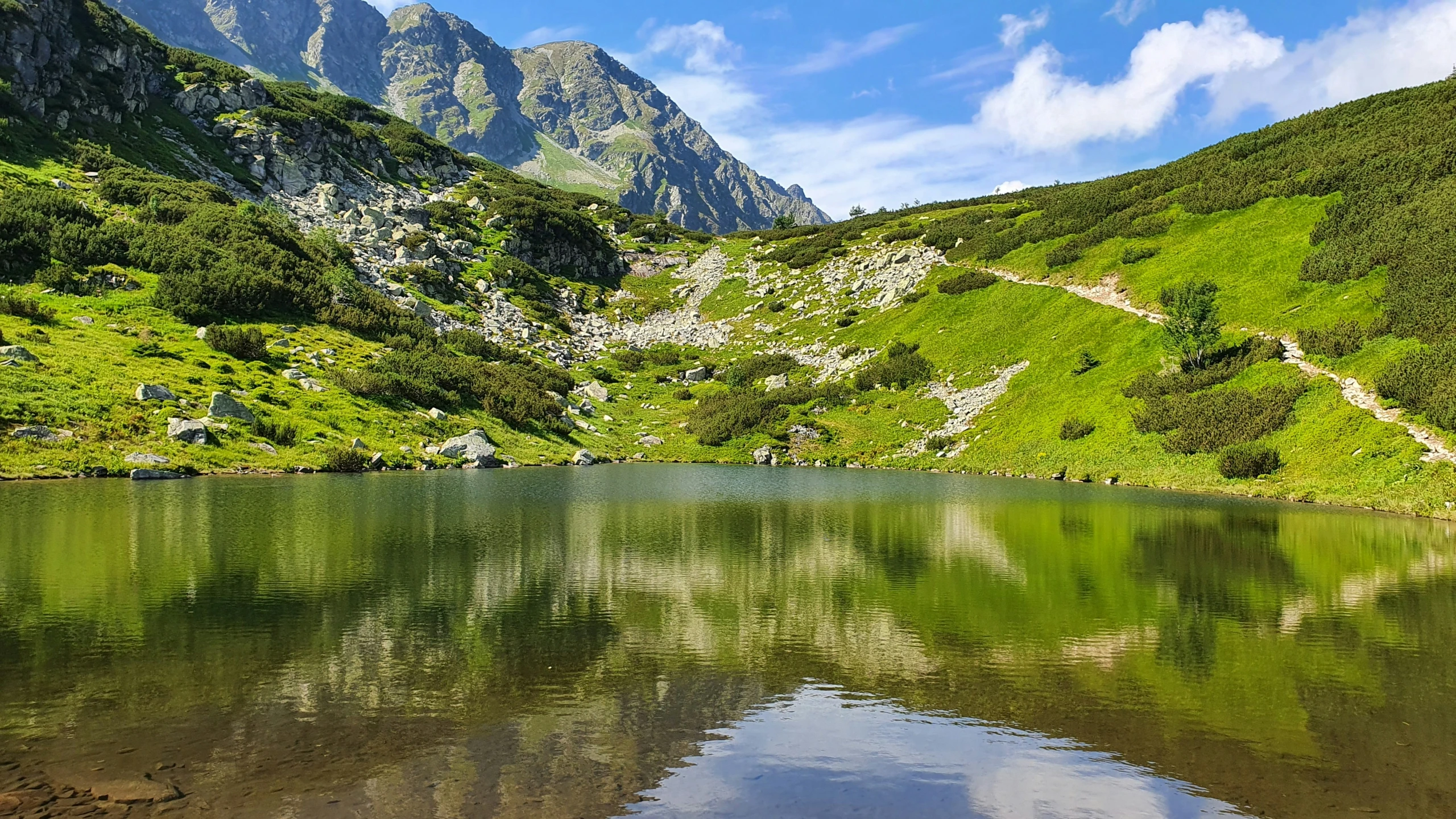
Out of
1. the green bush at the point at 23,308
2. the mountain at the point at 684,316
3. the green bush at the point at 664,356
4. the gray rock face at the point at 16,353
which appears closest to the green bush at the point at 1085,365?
the mountain at the point at 684,316

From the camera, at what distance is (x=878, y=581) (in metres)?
20.5

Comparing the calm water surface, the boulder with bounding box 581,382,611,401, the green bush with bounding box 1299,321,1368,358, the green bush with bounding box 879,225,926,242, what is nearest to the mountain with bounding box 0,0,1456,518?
the green bush with bounding box 1299,321,1368,358

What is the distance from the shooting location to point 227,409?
149 ft

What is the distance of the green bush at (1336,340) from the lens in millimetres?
48719

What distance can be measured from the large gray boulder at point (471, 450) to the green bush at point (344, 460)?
7098mm

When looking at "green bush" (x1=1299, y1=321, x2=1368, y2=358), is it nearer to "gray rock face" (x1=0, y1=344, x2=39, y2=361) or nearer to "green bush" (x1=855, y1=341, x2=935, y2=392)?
"green bush" (x1=855, y1=341, x2=935, y2=392)

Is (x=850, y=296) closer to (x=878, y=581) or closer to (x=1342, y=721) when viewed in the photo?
(x=878, y=581)

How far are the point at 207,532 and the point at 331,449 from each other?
85.9 ft

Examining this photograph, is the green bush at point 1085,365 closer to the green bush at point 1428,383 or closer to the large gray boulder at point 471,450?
the green bush at point 1428,383

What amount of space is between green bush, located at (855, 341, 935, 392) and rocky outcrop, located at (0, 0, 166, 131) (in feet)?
311

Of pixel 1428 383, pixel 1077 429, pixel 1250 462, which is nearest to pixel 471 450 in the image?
pixel 1077 429

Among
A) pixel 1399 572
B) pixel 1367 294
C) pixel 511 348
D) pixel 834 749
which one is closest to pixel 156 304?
pixel 511 348

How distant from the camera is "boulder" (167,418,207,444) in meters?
41.8

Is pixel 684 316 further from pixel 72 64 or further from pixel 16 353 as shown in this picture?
pixel 16 353
